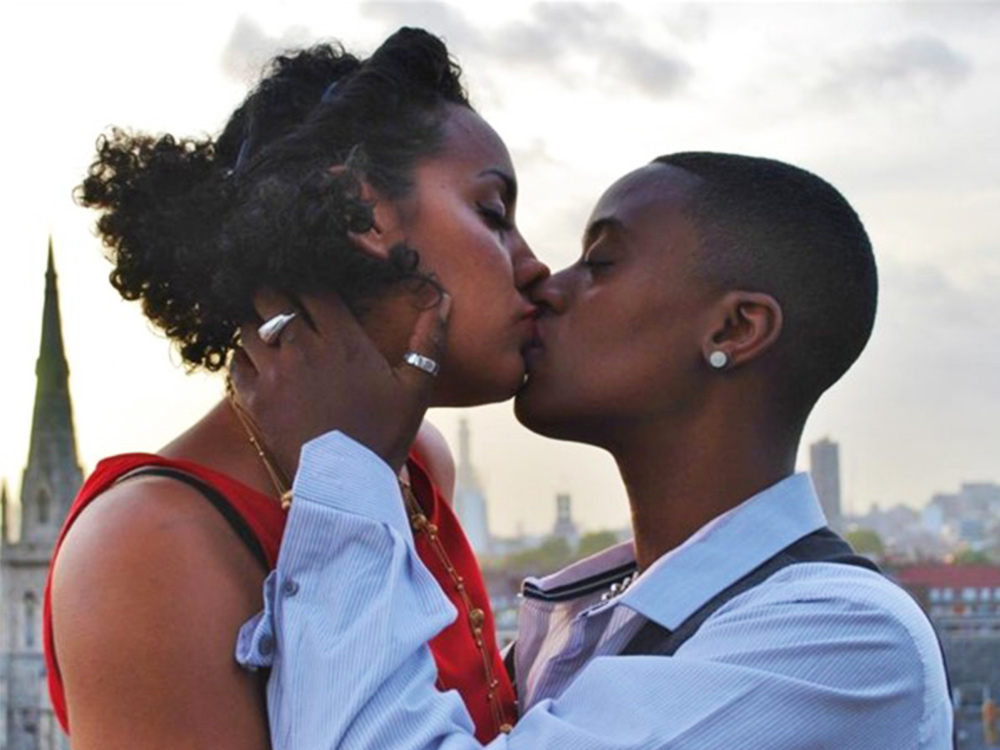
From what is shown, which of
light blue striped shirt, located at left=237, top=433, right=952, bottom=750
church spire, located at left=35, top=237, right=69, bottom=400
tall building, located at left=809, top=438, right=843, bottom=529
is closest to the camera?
light blue striped shirt, located at left=237, top=433, right=952, bottom=750

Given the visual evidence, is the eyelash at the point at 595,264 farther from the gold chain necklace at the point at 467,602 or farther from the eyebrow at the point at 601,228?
the gold chain necklace at the point at 467,602

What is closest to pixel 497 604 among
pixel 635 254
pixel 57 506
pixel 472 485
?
pixel 57 506

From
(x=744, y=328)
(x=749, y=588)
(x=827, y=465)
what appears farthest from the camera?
(x=827, y=465)

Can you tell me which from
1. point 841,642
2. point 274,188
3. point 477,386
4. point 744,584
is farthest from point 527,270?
point 841,642

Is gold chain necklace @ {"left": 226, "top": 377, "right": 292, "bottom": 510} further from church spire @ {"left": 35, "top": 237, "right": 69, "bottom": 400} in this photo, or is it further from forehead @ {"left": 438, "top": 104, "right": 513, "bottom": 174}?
church spire @ {"left": 35, "top": 237, "right": 69, "bottom": 400}

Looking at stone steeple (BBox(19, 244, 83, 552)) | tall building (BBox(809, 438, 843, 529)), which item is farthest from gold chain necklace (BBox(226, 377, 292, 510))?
tall building (BBox(809, 438, 843, 529))

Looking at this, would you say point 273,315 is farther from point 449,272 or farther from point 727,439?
point 727,439

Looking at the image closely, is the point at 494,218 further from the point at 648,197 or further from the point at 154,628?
the point at 154,628

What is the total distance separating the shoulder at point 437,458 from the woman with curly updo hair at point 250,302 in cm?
40

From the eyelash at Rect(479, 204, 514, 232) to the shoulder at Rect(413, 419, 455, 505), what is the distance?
0.60m

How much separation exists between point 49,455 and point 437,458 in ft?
172

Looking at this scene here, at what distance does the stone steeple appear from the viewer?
5400cm

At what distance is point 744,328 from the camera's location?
250 cm

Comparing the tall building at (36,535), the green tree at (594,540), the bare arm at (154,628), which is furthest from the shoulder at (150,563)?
the green tree at (594,540)
